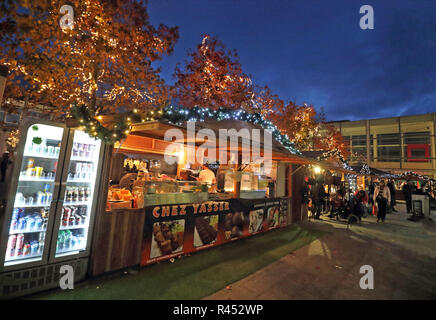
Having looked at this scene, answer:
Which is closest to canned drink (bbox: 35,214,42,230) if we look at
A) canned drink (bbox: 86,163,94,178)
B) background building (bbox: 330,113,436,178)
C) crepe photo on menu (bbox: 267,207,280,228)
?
canned drink (bbox: 86,163,94,178)

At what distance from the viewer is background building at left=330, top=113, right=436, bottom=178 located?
28891 mm

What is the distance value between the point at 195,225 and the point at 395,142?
38.1 meters

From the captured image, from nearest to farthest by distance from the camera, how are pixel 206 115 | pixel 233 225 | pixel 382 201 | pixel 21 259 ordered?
pixel 21 259 < pixel 233 225 < pixel 206 115 < pixel 382 201

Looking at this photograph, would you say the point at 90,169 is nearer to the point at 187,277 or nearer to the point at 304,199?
the point at 187,277

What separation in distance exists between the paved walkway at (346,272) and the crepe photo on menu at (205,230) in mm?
1494

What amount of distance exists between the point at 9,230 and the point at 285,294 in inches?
170

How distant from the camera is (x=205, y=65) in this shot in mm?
18609

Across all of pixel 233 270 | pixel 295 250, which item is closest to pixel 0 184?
pixel 233 270

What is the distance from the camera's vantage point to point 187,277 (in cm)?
383

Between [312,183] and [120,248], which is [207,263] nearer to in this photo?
[120,248]

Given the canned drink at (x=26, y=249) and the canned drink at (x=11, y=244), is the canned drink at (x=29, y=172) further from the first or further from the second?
the canned drink at (x=26, y=249)

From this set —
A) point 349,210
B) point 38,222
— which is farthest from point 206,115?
point 349,210

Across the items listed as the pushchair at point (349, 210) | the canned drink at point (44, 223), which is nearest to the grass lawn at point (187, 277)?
the canned drink at point (44, 223)
